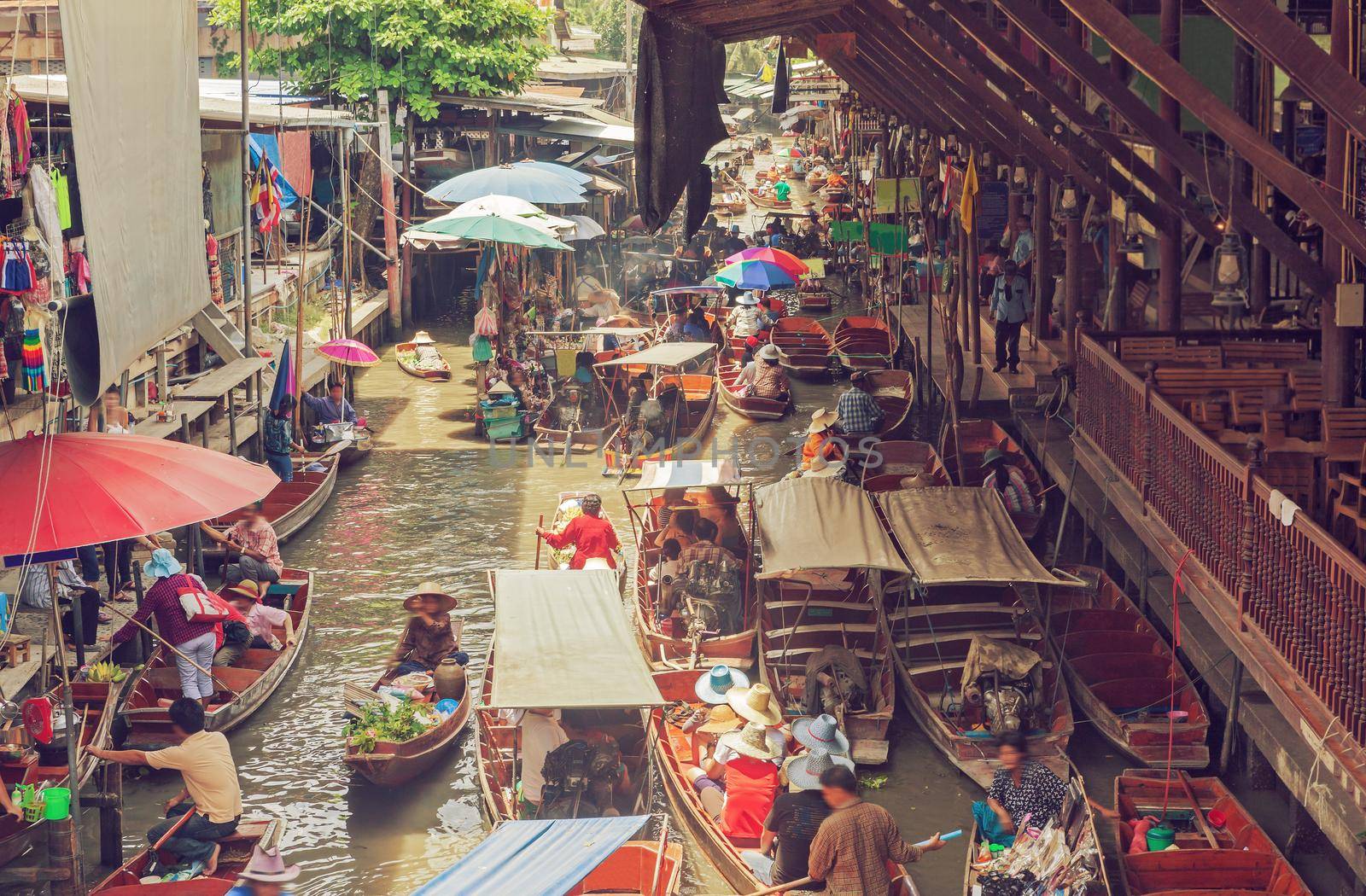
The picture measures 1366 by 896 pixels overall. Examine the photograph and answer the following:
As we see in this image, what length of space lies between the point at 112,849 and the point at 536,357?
1482cm

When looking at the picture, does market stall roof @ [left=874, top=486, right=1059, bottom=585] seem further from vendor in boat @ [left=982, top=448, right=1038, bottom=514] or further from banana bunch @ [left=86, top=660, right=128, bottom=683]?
banana bunch @ [left=86, top=660, right=128, bottom=683]

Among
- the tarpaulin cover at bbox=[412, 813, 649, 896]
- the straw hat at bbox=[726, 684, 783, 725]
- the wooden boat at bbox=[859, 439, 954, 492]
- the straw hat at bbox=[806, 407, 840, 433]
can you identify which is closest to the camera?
the tarpaulin cover at bbox=[412, 813, 649, 896]

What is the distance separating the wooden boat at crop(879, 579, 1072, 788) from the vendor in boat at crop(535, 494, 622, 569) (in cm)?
301

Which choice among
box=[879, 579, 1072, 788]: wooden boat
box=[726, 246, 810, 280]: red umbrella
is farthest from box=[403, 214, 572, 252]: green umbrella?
box=[879, 579, 1072, 788]: wooden boat

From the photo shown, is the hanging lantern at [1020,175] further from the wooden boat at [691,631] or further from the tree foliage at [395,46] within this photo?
the tree foliage at [395,46]

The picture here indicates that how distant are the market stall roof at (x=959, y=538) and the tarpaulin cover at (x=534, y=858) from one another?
196 inches

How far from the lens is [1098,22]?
8586 millimetres

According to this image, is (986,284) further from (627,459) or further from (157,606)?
(157,606)

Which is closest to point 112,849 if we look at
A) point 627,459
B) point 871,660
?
point 871,660

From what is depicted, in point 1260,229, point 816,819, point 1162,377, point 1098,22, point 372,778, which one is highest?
point 1098,22

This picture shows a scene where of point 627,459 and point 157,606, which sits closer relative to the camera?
point 157,606

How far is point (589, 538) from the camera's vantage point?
15.6 m

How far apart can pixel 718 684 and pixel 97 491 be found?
5.59 metres

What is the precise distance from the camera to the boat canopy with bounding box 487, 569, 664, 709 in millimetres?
10164
